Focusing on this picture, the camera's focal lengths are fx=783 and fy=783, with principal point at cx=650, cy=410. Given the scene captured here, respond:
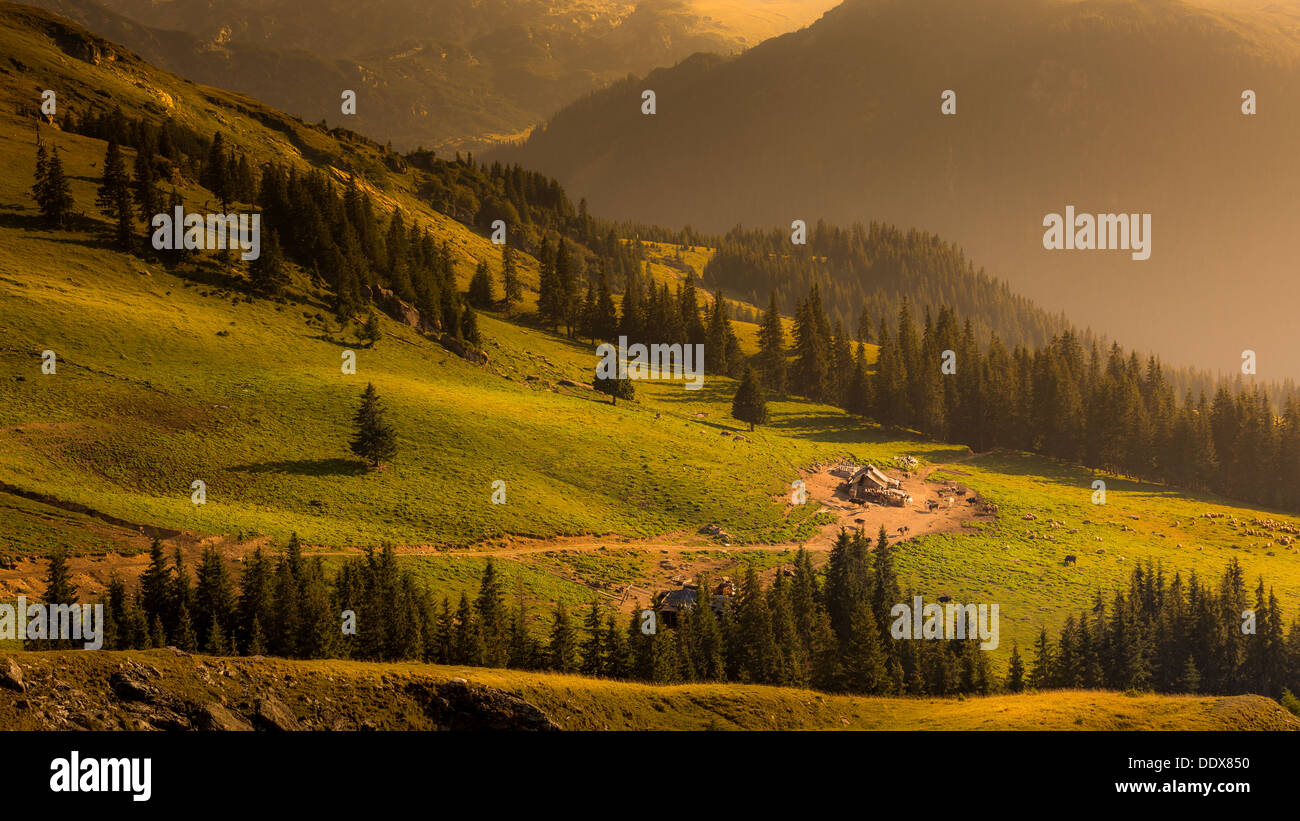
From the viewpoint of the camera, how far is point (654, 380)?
13662 centimetres

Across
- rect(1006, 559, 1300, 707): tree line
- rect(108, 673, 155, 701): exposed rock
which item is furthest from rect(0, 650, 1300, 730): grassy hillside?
rect(1006, 559, 1300, 707): tree line

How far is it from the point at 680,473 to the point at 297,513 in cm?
4242

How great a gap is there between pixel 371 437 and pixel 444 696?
4943cm

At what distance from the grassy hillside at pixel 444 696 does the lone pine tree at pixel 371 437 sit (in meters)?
44.1

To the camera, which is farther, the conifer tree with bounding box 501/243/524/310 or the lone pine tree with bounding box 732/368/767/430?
the conifer tree with bounding box 501/243/524/310

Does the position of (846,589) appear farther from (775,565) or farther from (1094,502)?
(1094,502)

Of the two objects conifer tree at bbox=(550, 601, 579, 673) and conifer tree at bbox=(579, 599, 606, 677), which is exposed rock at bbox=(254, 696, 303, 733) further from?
conifer tree at bbox=(579, 599, 606, 677)

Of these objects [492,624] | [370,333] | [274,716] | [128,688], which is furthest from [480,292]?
[128,688]

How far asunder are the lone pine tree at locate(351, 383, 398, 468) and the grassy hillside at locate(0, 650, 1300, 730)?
145ft

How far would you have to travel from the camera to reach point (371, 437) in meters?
70.4

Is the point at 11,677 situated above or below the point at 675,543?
above

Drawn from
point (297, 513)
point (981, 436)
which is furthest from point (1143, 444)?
point (297, 513)

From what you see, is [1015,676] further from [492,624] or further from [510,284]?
[510,284]

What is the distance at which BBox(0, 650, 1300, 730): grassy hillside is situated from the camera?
20375mm
